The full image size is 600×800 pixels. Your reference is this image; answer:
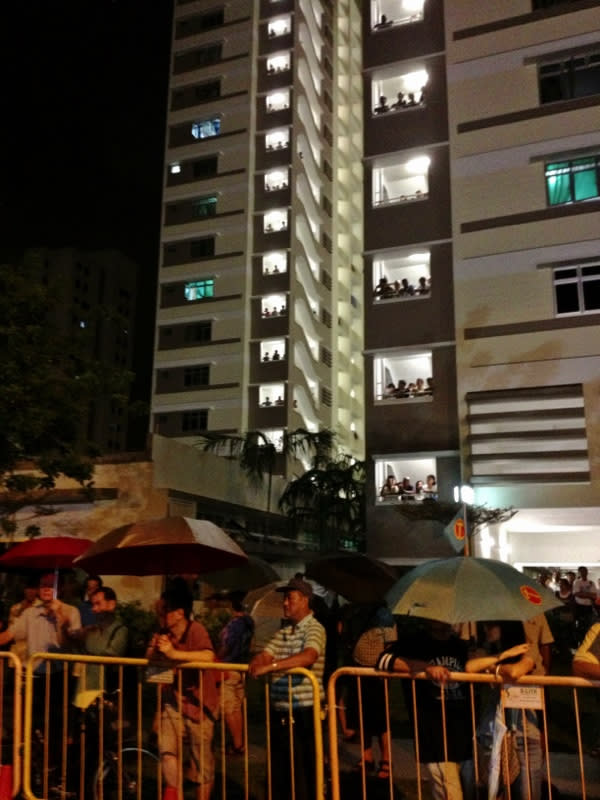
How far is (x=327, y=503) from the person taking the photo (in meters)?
32.0

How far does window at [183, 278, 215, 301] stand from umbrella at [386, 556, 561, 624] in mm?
43864

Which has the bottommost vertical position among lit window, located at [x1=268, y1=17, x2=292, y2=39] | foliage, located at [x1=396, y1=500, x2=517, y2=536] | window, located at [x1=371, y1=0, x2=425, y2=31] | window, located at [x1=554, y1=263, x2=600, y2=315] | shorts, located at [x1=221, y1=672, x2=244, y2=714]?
shorts, located at [x1=221, y1=672, x2=244, y2=714]

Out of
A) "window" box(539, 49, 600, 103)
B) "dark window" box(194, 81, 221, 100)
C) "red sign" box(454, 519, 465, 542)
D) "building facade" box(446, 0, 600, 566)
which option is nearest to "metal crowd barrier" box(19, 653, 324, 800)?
"red sign" box(454, 519, 465, 542)

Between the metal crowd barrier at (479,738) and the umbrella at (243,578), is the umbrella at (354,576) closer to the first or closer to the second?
the metal crowd barrier at (479,738)

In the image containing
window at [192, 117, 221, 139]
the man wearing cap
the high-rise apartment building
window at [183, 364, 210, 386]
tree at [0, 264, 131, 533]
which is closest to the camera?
the man wearing cap

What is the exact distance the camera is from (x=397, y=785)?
24.3ft

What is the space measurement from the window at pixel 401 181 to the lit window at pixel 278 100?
28.0 meters

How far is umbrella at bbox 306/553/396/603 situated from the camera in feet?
29.5

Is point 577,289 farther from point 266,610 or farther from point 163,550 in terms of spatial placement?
point 163,550

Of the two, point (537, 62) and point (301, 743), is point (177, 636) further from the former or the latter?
point (537, 62)

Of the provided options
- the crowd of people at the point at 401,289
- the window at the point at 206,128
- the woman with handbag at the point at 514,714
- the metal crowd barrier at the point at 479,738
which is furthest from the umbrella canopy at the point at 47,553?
the window at the point at 206,128

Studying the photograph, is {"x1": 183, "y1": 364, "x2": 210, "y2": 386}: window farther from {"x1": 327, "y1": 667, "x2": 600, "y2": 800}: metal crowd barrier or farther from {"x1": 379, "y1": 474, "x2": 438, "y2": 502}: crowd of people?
{"x1": 327, "y1": 667, "x2": 600, "y2": 800}: metal crowd barrier

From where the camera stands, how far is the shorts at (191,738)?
240 inches

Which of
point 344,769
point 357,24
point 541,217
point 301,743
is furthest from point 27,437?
point 357,24
